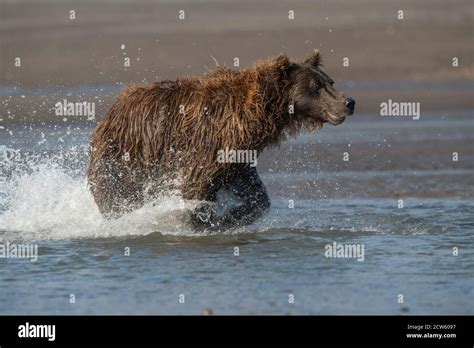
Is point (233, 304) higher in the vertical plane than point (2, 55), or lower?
lower

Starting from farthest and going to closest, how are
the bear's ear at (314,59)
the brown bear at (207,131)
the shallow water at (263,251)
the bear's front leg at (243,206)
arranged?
the bear's ear at (314,59) < the bear's front leg at (243,206) < the brown bear at (207,131) < the shallow water at (263,251)

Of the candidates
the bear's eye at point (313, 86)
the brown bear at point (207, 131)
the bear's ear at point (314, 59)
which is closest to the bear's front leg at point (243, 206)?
the brown bear at point (207, 131)

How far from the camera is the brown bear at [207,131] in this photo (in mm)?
11125

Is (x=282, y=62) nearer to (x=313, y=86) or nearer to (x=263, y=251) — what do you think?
(x=313, y=86)

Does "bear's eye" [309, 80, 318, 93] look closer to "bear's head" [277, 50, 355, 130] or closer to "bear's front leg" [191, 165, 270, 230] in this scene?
"bear's head" [277, 50, 355, 130]

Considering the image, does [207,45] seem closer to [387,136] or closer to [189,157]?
[387,136]

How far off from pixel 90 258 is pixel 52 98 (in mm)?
12661

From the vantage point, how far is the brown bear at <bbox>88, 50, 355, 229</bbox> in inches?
438

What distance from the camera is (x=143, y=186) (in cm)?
1144

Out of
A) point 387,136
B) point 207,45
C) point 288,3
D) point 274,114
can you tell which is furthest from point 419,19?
point 274,114

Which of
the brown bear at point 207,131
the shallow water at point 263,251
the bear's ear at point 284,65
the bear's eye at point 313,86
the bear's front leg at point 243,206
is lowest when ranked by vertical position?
the shallow water at point 263,251

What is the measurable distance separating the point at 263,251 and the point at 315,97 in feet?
5.38

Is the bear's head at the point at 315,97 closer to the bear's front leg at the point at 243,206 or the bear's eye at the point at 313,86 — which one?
the bear's eye at the point at 313,86

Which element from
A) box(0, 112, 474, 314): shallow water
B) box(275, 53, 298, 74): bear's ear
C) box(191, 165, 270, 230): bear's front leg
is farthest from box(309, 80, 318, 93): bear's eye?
box(0, 112, 474, 314): shallow water
